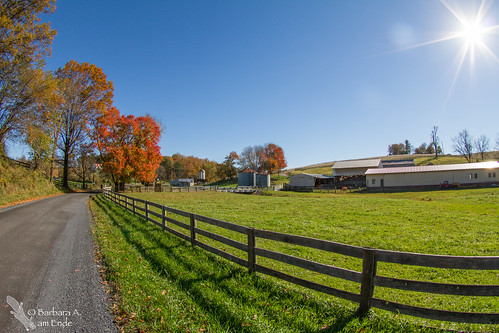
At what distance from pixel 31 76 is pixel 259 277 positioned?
83.6 feet

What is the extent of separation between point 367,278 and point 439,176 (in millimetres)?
51174

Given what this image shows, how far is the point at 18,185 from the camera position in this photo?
2369 centimetres

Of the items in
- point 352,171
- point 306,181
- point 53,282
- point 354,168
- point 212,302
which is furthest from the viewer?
point 352,171

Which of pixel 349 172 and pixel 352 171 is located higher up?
pixel 352 171

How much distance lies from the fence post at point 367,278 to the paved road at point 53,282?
3.85 m

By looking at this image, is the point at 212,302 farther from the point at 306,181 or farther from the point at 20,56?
the point at 306,181

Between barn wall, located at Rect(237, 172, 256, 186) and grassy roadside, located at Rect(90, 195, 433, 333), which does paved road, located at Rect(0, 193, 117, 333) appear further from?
barn wall, located at Rect(237, 172, 256, 186)

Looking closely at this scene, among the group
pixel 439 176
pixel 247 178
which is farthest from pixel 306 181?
pixel 439 176

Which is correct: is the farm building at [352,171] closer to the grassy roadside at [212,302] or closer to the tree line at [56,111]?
the tree line at [56,111]

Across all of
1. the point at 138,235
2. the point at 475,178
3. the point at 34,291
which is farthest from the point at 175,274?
the point at 475,178

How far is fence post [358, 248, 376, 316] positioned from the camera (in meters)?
3.82

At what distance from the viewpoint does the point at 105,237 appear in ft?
30.5

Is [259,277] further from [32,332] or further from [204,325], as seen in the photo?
[32,332]

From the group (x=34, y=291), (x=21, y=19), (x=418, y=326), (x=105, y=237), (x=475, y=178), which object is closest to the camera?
(x=418, y=326)
